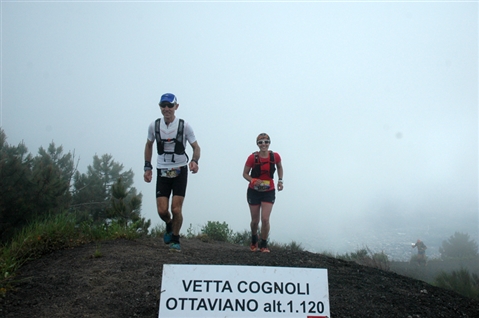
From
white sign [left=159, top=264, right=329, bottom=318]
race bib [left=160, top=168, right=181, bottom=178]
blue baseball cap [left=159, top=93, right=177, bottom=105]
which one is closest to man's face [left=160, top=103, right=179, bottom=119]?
blue baseball cap [left=159, top=93, right=177, bottom=105]

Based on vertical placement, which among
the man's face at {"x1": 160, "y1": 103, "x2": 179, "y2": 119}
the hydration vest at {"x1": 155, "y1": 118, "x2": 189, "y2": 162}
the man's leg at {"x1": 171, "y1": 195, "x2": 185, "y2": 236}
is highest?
the man's face at {"x1": 160, "y1": 103, "x2": 179, "y2": 119}

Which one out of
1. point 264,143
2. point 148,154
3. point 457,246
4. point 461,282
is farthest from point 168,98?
point 457,246

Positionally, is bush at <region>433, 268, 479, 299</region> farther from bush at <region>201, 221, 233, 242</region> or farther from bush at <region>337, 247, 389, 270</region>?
bush at <region>201, 221, 233, 242</region>

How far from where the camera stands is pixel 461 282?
5.61 meters

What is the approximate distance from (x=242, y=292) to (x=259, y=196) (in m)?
3.71

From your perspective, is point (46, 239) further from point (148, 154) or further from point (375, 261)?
point (375, 261)

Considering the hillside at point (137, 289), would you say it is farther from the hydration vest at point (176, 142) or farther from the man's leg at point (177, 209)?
the hydration vest at point (176, 142)

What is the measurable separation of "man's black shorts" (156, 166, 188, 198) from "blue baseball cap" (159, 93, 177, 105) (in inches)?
37.8

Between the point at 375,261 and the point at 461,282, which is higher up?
the point at 375,261

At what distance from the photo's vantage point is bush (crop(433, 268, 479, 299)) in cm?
532

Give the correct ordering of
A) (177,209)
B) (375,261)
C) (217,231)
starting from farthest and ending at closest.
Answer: (217,231) → (375,261) → (177,209)

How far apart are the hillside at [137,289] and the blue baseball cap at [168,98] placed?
2142 mm

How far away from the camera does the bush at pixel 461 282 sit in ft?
17.5

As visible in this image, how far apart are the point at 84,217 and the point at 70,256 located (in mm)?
5795
